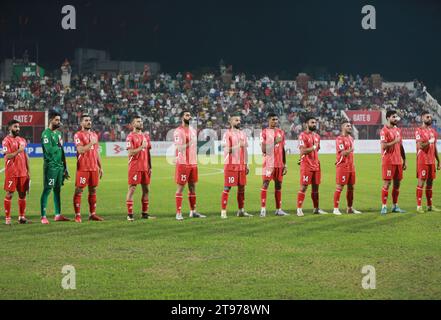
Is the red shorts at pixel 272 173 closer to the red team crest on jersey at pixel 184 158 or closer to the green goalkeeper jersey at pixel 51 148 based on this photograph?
the red team crest on jersey at pixel 184 158

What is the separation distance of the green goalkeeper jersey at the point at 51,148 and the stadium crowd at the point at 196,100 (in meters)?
30.3

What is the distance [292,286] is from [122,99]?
4422cm

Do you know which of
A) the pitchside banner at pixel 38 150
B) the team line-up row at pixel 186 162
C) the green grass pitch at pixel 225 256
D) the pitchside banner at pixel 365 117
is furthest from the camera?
the pitchside banner at pixel 365 117

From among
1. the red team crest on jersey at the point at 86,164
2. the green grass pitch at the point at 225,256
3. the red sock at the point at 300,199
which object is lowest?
the green grass pitch at the point at 225,256

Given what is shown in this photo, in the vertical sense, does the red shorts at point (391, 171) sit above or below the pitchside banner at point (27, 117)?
below

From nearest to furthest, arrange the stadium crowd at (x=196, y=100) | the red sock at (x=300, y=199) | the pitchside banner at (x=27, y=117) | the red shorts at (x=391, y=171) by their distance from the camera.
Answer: the red sock at (x=300, y=199) → the red shorts at (x=391, y=171) → the pitchside banner at (x=27, y=117) → the stadium crowd at (x=196, y=100)

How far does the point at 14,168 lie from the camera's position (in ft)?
39.5

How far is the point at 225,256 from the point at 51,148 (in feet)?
18.0

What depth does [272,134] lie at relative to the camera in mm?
13156

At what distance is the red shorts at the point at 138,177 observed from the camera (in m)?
12.4

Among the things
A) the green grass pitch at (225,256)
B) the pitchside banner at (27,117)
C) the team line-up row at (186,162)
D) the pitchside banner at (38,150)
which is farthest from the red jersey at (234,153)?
the pitchside banner at (27,117)

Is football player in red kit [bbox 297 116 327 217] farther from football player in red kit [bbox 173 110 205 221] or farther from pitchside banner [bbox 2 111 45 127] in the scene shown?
pitchside banner [bbox 2 111 45 127]
